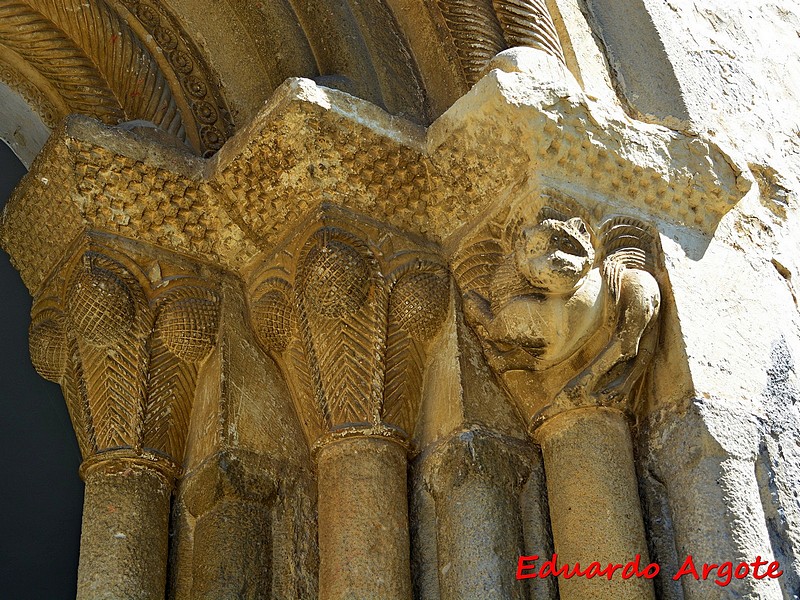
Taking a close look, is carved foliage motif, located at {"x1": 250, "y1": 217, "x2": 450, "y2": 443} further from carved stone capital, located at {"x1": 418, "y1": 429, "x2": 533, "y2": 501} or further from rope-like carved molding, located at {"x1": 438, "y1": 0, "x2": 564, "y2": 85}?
rope-like carved molding, located at {"x1": 438, "y1": 0, "x2": 564, "y2": 85}

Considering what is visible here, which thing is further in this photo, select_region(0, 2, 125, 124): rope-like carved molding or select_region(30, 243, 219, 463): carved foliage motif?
select_region(0, 2, 125, 124): rope-like carved molding

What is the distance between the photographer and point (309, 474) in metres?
2.62

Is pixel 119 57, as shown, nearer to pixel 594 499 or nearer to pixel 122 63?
pixel 122 63

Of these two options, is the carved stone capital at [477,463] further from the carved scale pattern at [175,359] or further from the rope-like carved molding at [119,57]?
the rope-like carved molding at [119,57]

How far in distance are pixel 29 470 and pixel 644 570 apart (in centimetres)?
210

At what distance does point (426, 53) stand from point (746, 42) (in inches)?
36.5

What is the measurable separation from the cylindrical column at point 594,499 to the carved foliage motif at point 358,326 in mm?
335

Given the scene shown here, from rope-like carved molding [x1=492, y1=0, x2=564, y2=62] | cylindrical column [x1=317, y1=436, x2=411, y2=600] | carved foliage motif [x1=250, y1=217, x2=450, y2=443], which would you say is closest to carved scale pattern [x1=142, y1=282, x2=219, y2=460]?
carved foliage motif [x1=250, y1=217, x2=450, y2=443]

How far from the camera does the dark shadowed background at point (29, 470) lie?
11.4 ft

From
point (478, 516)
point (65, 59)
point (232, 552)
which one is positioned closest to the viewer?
point (478, 516)

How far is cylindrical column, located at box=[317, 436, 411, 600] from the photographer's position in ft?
7.68

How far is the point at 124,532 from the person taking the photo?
2.54m

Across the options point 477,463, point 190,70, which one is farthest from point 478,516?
point 190,70

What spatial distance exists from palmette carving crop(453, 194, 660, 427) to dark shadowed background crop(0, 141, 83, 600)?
64.4 inches
